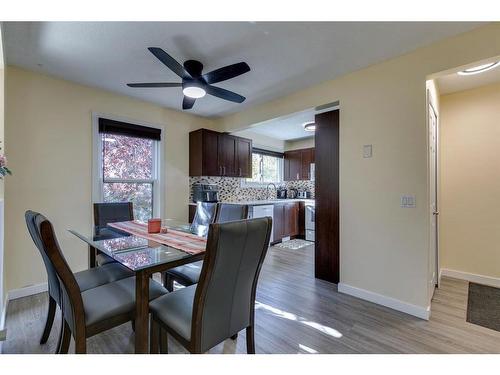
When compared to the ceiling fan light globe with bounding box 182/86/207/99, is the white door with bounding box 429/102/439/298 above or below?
below

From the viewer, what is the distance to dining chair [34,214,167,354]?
1.16 metres

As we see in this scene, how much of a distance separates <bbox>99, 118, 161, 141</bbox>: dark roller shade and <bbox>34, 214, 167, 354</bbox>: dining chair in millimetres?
2146

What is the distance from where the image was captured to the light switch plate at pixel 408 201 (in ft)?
6.96

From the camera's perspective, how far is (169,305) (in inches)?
54.2

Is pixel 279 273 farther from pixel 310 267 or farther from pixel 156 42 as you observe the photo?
pixel 156 42

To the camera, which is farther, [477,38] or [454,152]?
[454,152]

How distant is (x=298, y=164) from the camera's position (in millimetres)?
5723

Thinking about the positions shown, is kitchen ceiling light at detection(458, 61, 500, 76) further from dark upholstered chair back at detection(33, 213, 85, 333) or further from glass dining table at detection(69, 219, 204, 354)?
dark upholstered chair back at detection(33, 213, 85, 333)

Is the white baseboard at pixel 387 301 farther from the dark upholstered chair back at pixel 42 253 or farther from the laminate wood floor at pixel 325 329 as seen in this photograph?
the dark upholstered chair back at pixel 42 253

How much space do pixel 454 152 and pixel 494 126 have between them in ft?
1.46

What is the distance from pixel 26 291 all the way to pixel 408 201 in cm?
397

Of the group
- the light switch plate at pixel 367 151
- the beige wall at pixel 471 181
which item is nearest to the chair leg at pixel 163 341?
the light switch plate at pixel 367 151

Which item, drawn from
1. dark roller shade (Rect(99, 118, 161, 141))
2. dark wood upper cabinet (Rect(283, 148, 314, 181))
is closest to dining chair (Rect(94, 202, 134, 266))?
dark roller shade (Rect(99, 118, 161, 141))

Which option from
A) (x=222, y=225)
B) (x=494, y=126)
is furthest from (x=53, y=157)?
(x=494, y=126)
